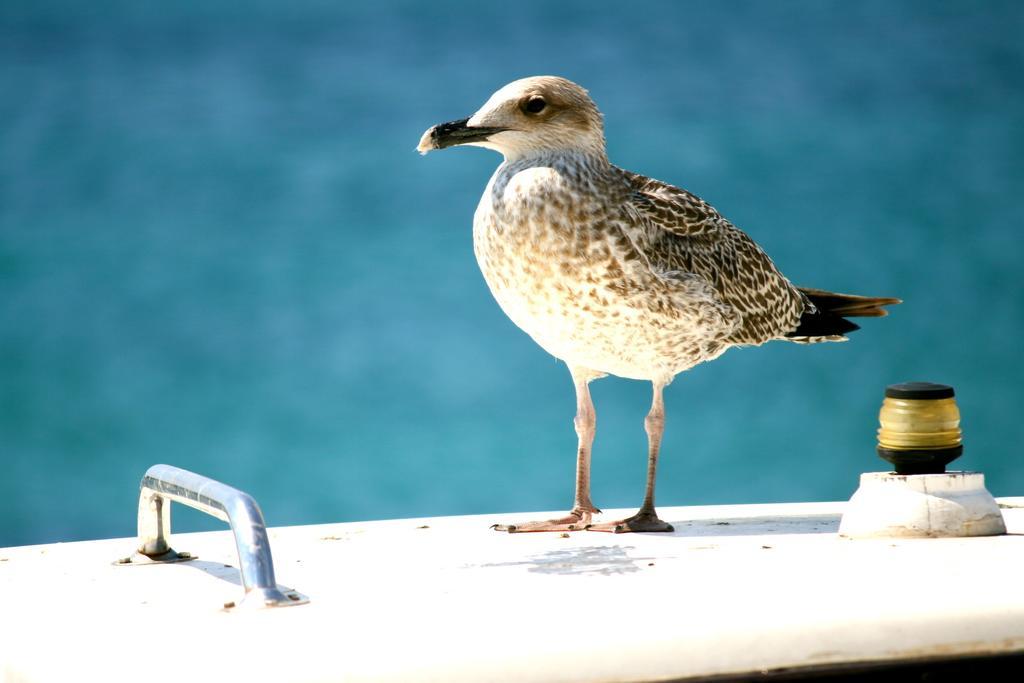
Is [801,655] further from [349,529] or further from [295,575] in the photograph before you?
[349,529]

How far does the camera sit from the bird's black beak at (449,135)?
2.19 m

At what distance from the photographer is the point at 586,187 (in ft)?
7.42

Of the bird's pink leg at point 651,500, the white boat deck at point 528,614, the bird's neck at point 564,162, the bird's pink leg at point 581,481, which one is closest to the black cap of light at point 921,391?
the white boat deck at point 528,614

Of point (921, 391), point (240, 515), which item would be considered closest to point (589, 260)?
point (921, 391)

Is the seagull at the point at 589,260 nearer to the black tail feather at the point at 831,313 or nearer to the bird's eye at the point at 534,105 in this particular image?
the bird's eye at the point at 534,105

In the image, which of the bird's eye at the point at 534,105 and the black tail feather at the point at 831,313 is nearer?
the bird's eye at the point at 534,105

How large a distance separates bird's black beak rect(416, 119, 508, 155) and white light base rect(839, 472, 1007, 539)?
2.83 feet

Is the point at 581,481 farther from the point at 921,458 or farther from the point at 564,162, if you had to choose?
the point at 921,458

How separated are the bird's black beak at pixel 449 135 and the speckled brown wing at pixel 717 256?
0.30 m

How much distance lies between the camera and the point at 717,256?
2426mm

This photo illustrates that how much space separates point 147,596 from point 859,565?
0.86 metres

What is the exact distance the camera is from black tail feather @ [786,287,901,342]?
103 inches

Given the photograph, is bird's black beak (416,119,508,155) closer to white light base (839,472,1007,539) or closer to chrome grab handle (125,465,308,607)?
chrome grab handle (125,465,308,607)

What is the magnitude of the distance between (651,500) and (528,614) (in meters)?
0.84
